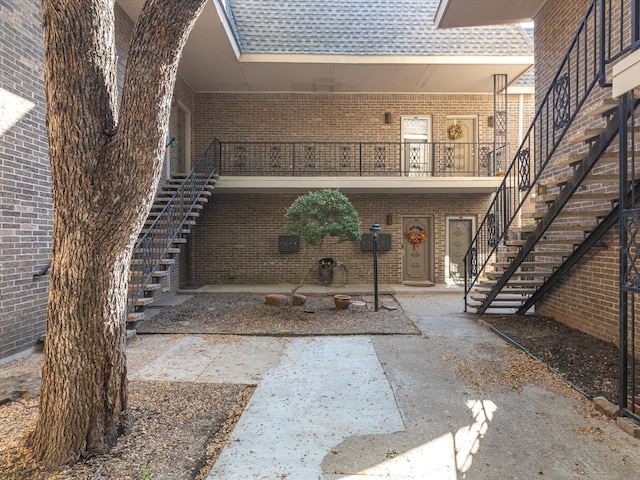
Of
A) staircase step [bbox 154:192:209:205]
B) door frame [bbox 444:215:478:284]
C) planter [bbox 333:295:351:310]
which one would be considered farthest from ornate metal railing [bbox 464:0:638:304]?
staircase step [bbox 154:192:209:205]

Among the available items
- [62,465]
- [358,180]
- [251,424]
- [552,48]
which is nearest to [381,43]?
[358,180]

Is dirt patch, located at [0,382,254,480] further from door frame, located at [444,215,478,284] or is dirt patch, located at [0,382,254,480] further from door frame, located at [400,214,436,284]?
door frame, located at [444,215,478,284]

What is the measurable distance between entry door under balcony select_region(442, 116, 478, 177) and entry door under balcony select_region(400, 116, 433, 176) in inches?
21.7

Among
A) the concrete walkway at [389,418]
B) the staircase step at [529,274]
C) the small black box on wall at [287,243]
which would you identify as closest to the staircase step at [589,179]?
the staircase step at [529,274]

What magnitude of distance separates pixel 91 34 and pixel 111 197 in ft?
3.51

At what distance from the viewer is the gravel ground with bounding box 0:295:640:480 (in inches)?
99.2

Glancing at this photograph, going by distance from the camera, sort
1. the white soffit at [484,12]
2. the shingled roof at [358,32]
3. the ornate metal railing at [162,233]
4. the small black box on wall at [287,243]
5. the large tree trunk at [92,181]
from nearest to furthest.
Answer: the large tree trunk at [92,181] → the ornate metal railing at [162,233] → the white soffit at [484,12] → the shingled roof at [358,32] → the small black box on wall at [287,243]

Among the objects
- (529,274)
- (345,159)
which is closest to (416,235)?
(345,159)

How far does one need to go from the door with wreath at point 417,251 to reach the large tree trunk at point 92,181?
947cm

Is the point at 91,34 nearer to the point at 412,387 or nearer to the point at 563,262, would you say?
the point at 412,387

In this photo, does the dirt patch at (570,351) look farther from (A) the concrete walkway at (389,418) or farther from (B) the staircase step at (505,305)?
(A) the concrete walkway at (389,418)

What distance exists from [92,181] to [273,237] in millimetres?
8730

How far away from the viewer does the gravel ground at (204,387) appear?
2520 millimetres

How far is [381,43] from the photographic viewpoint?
9734 millimetres
